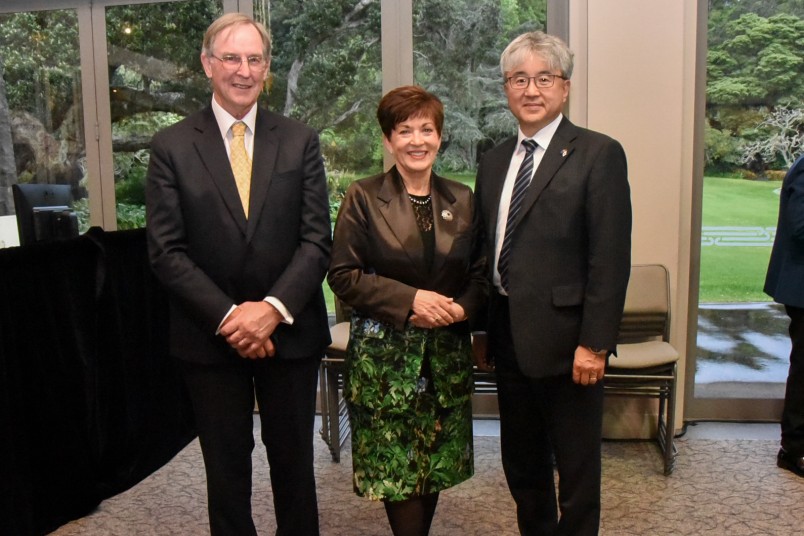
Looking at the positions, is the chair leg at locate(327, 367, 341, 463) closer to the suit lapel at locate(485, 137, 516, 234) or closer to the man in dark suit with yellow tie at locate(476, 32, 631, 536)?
the man in dark suit with yellow tie at locate(476, 32, 631, 536)

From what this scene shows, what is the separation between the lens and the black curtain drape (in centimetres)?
241

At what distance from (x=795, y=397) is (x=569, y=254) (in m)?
1.97

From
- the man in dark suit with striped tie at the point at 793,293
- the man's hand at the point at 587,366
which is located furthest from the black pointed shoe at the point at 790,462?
the man's hand at the point at 587,366

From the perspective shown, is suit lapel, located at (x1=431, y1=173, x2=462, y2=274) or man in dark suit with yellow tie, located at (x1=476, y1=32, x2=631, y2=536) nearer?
man in dark suit with yellow tie, located at (x1=476, y1=32, x2=631, y2=536)

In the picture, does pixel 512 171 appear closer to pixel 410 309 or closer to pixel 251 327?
pixel 410 309

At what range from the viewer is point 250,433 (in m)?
2.02

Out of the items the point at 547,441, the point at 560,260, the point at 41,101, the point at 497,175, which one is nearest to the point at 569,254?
the point at 560,260

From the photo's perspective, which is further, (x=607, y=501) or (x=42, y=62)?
(x=42, y=62)

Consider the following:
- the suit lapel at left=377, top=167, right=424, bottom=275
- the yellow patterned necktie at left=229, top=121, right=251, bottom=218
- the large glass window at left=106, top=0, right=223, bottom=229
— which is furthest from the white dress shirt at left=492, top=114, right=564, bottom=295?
the large glass window at left=106, top=0, right=223, bottom=229

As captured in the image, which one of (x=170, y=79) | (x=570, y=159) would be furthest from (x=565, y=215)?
(x=170, y=79)

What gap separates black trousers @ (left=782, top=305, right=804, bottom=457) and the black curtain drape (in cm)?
288

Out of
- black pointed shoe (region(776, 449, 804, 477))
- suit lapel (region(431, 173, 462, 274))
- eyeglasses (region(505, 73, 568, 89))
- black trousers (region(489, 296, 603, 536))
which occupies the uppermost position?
eyeglasses (region(505, 73, 568, 89))

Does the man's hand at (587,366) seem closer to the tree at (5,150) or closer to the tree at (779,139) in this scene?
the tree at (779,139)

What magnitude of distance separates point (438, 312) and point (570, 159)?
1.79 ft
